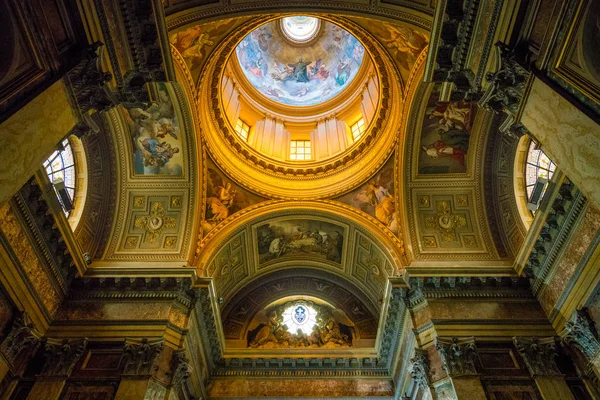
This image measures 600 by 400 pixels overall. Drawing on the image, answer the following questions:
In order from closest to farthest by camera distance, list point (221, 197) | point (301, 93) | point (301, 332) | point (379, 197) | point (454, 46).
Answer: point (454, 46) → point (221, 197) → point (379, 197) → point (301, 332) → point (301, 93)

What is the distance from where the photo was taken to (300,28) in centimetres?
2144

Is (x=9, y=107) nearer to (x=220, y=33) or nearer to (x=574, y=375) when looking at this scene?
(x=220, y=33)

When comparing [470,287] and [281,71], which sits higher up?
[281,71]

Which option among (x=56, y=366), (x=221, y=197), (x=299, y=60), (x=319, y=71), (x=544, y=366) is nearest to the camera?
(x=544, y=366)

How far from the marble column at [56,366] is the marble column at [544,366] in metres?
10.2

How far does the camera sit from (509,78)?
6.20 meters

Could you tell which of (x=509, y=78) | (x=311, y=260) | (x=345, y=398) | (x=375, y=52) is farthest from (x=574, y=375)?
(x=375, y=52)

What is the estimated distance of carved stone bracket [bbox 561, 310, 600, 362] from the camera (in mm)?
8367

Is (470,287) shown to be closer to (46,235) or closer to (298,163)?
(298,163)

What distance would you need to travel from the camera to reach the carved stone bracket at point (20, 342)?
28.2 ft

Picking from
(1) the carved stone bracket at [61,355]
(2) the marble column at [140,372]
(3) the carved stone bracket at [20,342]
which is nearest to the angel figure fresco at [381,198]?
(2) the marble column at [140,372]

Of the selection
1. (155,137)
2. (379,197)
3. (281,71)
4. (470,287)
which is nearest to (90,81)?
(155,137)

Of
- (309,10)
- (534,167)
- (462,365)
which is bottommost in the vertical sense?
(462,365)

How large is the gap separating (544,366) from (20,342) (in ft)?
37.9
